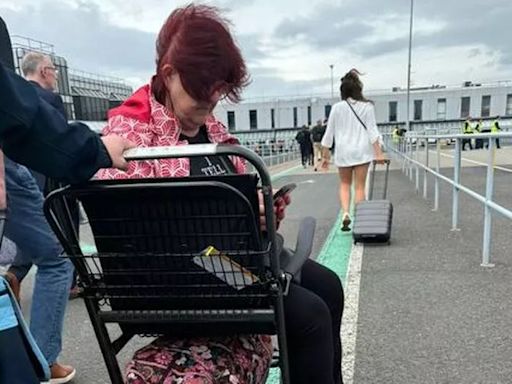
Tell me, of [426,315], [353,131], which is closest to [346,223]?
[353,131]

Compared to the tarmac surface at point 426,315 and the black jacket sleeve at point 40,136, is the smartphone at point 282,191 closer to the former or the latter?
the black jacket sleeve at point 40,136

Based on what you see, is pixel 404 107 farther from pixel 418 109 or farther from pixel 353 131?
pixel 353 131

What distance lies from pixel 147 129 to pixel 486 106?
215ft

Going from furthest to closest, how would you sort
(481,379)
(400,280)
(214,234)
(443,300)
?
1. (400,280)
2. (443,300)
3. (481,379)
4. (214,234)

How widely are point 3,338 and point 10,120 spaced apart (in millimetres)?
487

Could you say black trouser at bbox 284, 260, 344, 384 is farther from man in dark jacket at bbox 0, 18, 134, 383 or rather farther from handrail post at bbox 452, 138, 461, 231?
handrail post at bbox 452, 138, 461, 231

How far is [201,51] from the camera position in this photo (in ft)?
4.46

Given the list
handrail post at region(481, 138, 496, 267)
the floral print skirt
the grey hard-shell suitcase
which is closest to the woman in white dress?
the grey hard-shell suitcase

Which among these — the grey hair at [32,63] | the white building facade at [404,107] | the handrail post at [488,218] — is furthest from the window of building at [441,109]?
the grey hair at [32,63]

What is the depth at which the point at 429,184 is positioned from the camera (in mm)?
10344

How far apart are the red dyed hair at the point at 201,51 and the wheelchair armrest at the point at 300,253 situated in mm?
501

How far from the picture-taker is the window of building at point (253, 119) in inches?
2507

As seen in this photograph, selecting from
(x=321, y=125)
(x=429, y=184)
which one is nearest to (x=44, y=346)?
(x=429, y=184)

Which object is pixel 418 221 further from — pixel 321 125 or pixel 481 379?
pixel 321 125
